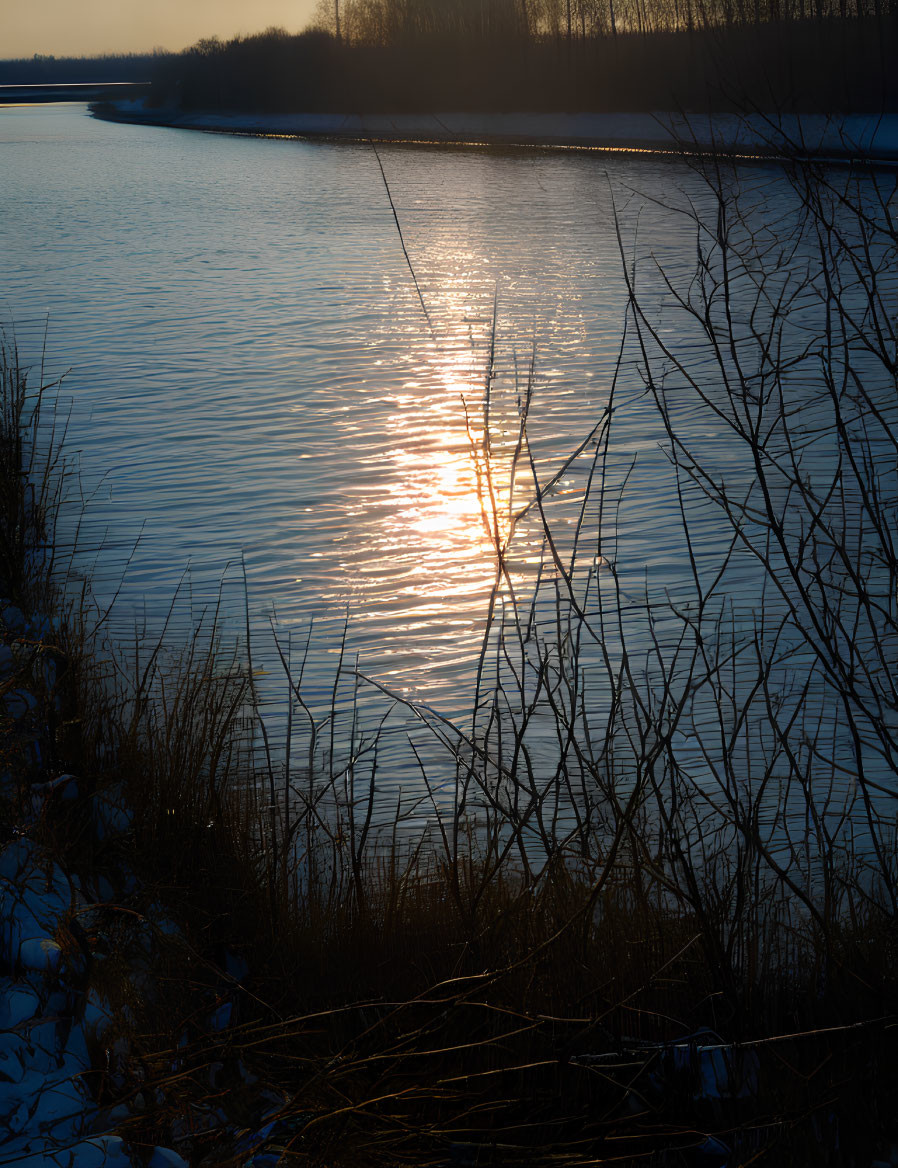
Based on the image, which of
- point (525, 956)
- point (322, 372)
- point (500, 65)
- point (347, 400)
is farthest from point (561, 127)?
point (525, 956)

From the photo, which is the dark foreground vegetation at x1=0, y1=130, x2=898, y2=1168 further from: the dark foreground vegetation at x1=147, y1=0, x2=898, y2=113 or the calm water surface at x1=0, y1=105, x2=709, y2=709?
the dark foreground vegetation at x1=147, y1=0, x2=898, y2=113

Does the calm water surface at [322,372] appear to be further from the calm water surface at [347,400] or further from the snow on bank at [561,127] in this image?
the snow on bank at [561,127]

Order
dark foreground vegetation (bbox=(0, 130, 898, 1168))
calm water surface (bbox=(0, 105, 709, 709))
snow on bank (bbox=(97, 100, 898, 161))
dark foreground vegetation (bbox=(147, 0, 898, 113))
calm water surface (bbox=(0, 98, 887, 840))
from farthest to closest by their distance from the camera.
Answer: dark foreground vegetation (bbox=(147, 0, 898, 113)) < snow on bank (bbox=(97, 100, 898, 161)) < calm water surface (bbox=(0, 105, 709, 709)) < calm water surface (bbox=(0, 98, 887, 840)) < dark foreground vegetation (bbox=(0, 130, 898, 1168))

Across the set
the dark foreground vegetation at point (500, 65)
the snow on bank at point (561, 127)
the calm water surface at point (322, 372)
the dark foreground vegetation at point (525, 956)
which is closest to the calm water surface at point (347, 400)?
the calm water surface at point (322, 372)

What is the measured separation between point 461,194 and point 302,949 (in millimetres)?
16486

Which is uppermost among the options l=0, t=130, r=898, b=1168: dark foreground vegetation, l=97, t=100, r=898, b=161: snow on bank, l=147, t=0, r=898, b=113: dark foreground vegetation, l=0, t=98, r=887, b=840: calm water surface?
l=147, t=0, r=898, b=113: dark foreground vegetation

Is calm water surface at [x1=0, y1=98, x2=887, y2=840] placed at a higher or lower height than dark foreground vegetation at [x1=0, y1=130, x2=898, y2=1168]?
higher

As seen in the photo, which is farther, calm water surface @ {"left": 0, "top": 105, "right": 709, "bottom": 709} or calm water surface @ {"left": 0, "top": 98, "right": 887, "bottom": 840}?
calm water surface @ {"left": 0, "top": 105, "right": 709, "bottom": 709}

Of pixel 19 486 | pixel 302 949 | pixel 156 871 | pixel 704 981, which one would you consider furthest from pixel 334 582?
pixel 704 981

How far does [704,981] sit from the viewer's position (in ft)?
6.97

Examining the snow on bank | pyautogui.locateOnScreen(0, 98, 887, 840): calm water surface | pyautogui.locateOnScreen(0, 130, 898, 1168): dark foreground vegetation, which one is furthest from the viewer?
the snow on bank

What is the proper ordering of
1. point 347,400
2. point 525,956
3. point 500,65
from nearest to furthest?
point 525,956
point 347,400
point 500,65

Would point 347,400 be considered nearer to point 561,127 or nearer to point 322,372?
point 322,372

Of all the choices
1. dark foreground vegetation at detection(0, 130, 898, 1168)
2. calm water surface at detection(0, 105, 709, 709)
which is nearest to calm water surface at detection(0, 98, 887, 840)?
calm water surface at detection(0, 105, 709, 709)
